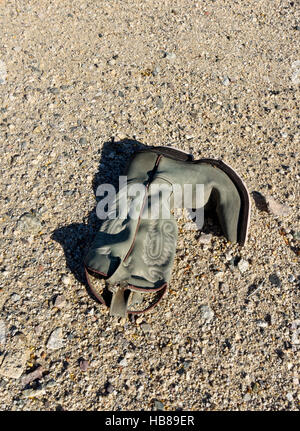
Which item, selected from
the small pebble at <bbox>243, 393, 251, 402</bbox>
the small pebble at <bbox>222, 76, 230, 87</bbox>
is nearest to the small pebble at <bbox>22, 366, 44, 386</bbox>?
the small pebble at <bbox>243, 393, 251, 402</bbox>

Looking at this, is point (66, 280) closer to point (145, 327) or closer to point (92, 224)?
point (92, 224)

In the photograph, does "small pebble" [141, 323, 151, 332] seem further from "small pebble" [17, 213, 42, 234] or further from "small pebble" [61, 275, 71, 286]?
"small pebble" [17, 213, 42, 234]

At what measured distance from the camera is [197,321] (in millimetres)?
2535

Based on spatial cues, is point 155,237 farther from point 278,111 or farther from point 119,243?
point 278,111

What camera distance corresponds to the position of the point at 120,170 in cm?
326

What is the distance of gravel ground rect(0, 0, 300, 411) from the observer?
2352 millimetres

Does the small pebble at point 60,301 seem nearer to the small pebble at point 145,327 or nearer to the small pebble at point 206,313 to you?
the small pebble at point 145,327

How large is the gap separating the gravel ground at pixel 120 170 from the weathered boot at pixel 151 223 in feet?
0.47

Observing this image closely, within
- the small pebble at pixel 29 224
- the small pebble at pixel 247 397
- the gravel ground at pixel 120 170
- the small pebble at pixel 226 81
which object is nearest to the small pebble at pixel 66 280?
the gravel ground at pixel 120 170

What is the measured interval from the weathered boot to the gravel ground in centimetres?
14

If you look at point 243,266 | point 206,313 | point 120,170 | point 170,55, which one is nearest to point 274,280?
point 243,266

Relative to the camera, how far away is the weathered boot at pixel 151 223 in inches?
99.7
